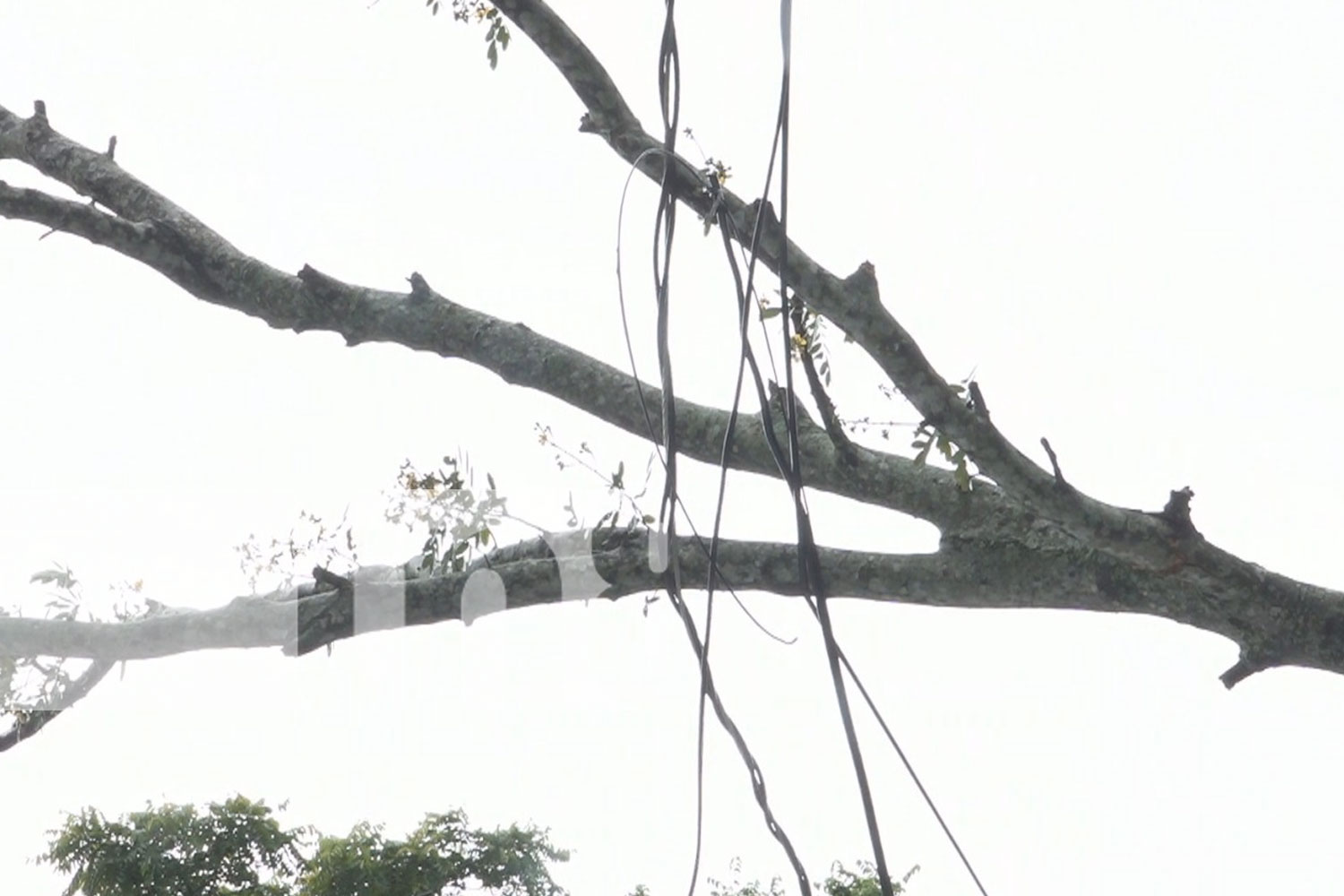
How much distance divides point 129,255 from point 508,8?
1.83 feet

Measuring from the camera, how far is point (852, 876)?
2643 millimetres

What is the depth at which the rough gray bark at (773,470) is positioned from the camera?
1.36 m

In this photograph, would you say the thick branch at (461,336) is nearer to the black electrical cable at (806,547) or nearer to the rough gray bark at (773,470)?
the rough gray bark at (773,470)

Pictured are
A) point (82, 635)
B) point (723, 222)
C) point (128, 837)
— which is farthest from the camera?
point (128, 837)

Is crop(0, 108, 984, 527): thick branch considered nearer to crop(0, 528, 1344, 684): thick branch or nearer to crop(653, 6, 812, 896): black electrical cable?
crop(0, 528, 1344, 684): thick branch

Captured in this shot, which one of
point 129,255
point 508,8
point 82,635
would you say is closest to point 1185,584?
point 508,8

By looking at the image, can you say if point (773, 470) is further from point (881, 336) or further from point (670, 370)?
point (670, 370)

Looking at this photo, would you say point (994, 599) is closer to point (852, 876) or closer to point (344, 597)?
point (344, 597)

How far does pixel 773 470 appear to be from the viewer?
58.4 inches

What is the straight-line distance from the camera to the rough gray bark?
136cm

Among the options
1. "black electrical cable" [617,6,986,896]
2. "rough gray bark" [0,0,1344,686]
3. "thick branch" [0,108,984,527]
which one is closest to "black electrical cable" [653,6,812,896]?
"black electrical cable" [617,6,986,896]

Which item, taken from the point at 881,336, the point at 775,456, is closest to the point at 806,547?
the point at 775,456

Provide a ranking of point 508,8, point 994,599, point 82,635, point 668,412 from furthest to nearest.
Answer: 1. point 82,635
2. point 994,599
3. point 508,8
4. point 668,412

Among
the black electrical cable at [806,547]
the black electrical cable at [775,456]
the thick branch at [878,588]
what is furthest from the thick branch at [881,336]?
the black electrical cable at [806,547]
